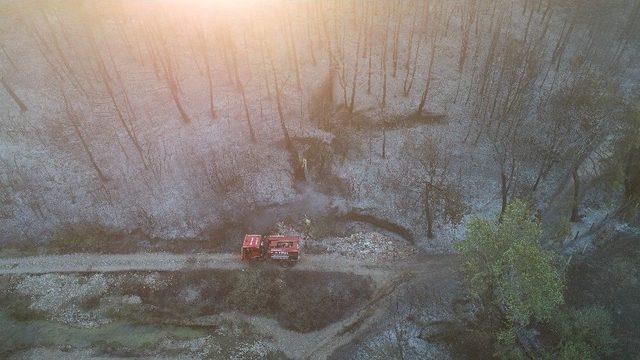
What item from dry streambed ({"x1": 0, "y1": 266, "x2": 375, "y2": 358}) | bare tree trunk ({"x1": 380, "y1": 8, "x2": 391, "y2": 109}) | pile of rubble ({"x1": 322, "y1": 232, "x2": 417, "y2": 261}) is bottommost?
dry streambed ({"x1": 0, "y1": 266, "x2": 375, "y2": 358})

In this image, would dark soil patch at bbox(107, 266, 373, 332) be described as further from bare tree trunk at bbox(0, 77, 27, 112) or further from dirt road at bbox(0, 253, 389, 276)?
bare tree trunk at bbox(0, 77, 27, 112)

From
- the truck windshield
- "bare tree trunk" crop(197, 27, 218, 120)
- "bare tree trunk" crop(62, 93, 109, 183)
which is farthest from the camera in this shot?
"bare tree trunk" crop(197, 27, 218, 120)

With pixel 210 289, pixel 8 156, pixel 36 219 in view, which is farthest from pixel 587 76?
pixel 8 156

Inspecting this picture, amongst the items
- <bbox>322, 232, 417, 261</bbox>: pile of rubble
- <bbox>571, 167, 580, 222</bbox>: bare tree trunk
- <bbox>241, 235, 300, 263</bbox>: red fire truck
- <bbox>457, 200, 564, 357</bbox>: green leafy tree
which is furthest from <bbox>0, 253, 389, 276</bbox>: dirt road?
<bbox>571, 167, 580, 222</bbox>: bare tree trunk

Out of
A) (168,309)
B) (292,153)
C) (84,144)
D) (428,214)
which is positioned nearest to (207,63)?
(292,153)

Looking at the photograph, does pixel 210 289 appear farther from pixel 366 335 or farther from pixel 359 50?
pixel 359 50

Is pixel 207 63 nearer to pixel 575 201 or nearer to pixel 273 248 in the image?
pixel 273 248

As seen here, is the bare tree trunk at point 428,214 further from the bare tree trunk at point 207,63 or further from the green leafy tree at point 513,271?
the bare tree trunk at point 207,63
